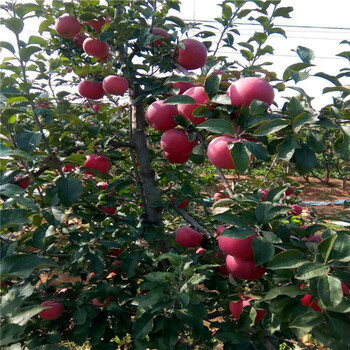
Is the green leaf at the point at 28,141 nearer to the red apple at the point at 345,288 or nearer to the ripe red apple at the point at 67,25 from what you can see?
the ripe red apple at the point at 67,25

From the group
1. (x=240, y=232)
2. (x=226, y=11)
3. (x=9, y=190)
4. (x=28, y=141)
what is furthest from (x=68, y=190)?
(x=226, y=11)

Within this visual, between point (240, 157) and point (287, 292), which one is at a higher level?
point (240, 157)

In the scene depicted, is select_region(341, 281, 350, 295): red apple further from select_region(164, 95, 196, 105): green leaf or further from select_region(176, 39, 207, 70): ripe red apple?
select_region(176, 39, 207, 70): ripe red apple

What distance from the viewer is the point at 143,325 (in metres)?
0.88

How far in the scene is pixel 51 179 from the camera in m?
1.19

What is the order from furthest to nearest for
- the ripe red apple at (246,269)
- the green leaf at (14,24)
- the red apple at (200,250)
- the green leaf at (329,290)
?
the red apple at (200,250), the green leaf at (14,24), the ripe red apple at (246,269), the green leaf at (329,290)

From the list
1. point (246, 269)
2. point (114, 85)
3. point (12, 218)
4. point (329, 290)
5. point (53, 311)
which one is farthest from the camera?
point (114, 85)

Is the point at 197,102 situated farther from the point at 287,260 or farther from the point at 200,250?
the point at 200,250

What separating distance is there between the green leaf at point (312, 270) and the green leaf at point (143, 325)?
0.40 meters

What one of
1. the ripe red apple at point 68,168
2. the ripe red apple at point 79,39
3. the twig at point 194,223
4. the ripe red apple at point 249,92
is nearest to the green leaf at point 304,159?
the ripe red apple at point 249,92

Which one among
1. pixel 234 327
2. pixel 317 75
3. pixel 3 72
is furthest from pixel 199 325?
pixel 3 72

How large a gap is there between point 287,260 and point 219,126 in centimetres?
30

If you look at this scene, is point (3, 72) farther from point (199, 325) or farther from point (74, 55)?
point (199, 325)

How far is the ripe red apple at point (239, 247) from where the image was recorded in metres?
0.80
